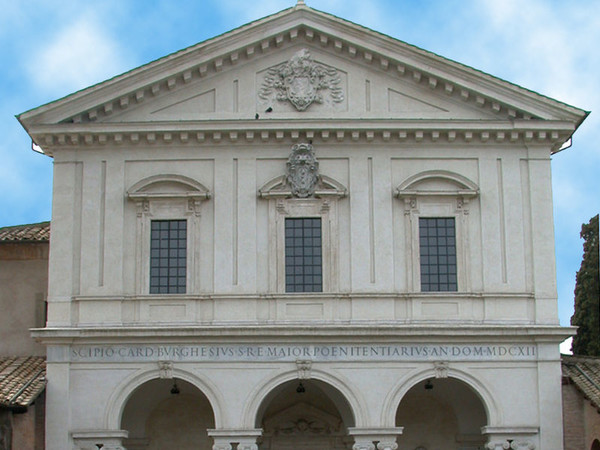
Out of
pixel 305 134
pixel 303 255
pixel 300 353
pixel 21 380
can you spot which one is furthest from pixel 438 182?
pixel 21 380

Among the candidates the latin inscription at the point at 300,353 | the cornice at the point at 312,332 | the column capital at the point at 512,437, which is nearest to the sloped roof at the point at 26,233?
the cornice at the point at 312,332

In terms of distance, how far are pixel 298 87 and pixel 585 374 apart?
10.6 metres

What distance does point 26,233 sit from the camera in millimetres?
36438

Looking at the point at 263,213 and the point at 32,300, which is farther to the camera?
the point at 32,300

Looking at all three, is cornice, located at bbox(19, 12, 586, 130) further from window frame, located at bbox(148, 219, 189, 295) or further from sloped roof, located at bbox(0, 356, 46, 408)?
sloped roof, located at bbox(0, 356, 46, 408)

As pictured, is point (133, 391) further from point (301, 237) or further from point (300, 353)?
point (301, 237)

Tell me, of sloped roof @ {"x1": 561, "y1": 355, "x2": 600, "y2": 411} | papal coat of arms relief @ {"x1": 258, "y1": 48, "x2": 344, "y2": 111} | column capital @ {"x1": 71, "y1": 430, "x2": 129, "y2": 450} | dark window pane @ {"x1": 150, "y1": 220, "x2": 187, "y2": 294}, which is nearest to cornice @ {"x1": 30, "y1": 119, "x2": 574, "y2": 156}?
papal coat of arms relief @ {"x1": 258, "y1": 48, "x2": 344, "y2": 111}

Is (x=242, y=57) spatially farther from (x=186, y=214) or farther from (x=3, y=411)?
(x=3, y=411)

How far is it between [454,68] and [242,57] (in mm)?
5587

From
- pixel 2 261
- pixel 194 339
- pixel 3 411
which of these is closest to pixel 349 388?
pixel 194 339

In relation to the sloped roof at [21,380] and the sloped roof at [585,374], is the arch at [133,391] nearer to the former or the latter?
the sloped roof at [21,380]

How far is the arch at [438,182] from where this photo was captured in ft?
106

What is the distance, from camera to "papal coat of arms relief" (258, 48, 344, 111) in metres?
32.9

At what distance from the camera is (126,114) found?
3288 cm
